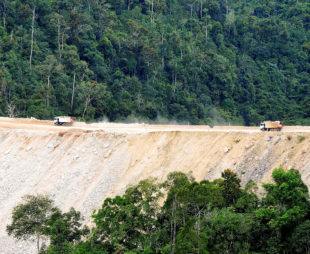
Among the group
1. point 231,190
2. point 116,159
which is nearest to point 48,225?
point 231,190

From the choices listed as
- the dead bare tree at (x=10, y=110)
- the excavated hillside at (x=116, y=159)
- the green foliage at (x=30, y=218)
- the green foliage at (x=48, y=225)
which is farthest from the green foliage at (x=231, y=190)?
the dead bare tree at (x=10, y=110)

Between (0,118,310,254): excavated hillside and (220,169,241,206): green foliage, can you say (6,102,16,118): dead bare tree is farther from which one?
(220,169,241,206): green foliage

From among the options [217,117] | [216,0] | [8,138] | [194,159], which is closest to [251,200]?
[194,159]

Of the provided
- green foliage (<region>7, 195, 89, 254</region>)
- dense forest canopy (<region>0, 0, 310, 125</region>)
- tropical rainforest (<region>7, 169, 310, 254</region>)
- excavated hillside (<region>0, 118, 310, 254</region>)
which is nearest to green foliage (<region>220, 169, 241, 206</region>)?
tropical rainforest (<region>7, 169, 310, 254</region>)

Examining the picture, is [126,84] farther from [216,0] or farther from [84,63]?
[216,0]

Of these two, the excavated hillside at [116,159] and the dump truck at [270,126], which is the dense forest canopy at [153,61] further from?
the dump truck at [270,126]

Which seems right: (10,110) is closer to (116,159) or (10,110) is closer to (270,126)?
(116,159)
